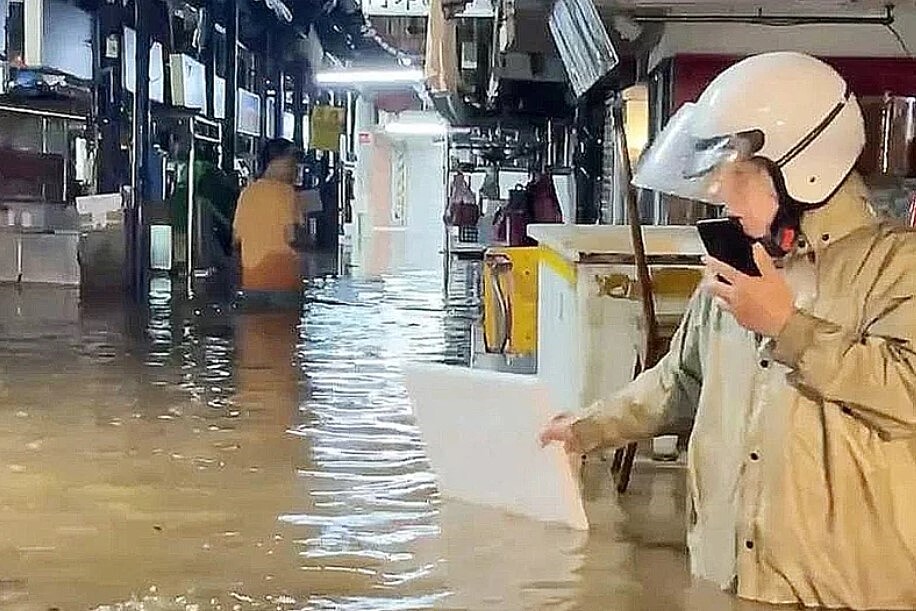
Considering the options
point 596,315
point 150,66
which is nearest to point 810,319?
point 596,315

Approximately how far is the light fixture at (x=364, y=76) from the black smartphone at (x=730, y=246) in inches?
577

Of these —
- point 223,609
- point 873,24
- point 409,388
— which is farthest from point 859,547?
point 873,24

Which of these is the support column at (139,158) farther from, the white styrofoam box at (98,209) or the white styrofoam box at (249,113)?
the white styrofoam box at (249,113)

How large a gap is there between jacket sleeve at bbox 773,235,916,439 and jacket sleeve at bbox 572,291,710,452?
18.7 inches

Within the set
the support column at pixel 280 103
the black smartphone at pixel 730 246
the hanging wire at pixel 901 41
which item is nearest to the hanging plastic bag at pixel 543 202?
the hanging wire at pixel 901 41

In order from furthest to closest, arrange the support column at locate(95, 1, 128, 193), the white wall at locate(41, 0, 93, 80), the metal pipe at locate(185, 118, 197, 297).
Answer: the metal pipe at locate(185, 118, 197, 297) → the support column at locate(95, 1, 128, 193) → the white wall at locate(41, 0, 93, 80)

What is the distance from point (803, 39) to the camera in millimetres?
7629

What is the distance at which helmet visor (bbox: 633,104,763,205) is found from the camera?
290cm

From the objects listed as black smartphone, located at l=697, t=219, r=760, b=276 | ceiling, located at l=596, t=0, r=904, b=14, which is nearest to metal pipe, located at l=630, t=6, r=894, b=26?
ceiling, located at l=596, t=0, r=904, b=14

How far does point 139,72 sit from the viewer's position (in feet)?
42.2

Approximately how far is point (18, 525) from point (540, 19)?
17.1 feet

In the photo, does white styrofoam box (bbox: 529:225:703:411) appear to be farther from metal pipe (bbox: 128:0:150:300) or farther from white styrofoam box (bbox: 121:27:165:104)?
white styrofoam box (bbox: 121:27:165:104)

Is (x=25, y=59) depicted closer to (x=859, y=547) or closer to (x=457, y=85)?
(x=457, y=85)

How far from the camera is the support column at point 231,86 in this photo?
16.1 metres
